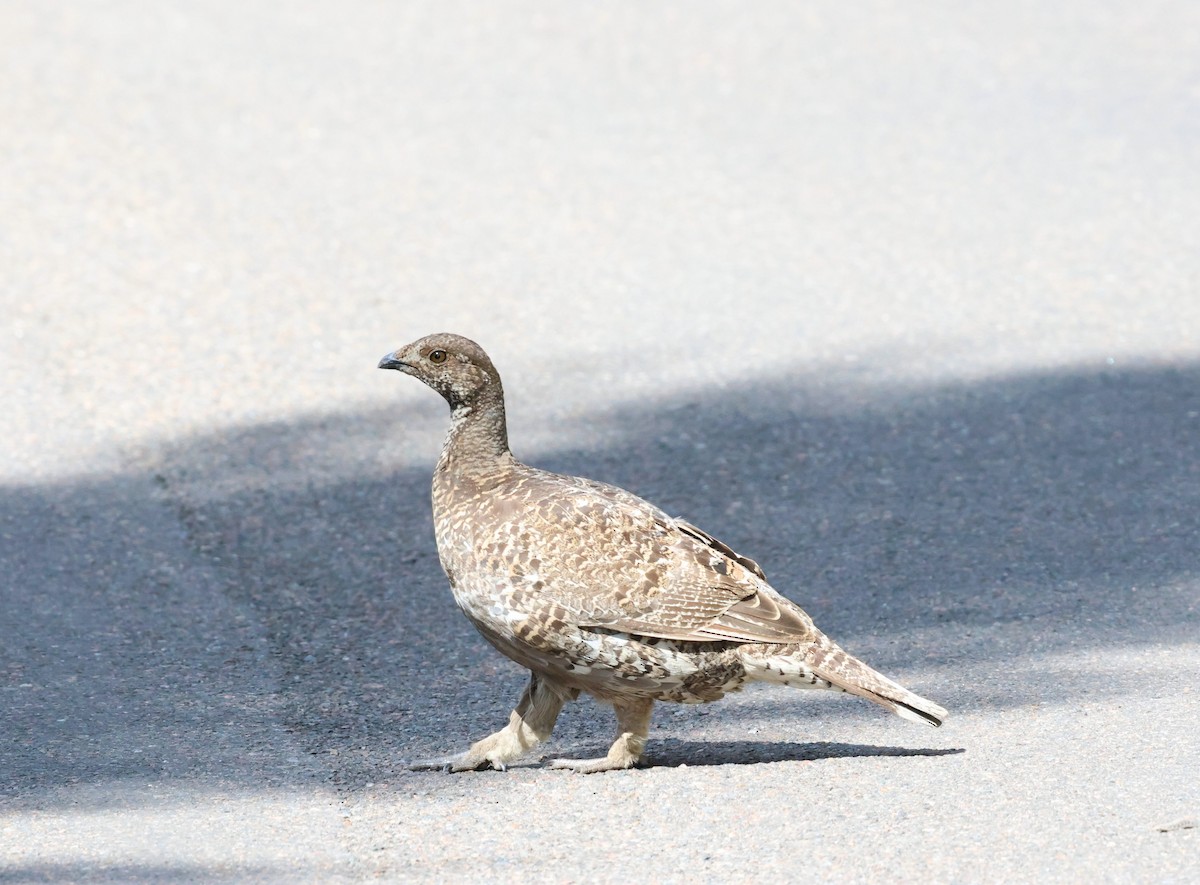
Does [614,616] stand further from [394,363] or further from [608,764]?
[394,363]

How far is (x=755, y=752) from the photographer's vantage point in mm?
5227

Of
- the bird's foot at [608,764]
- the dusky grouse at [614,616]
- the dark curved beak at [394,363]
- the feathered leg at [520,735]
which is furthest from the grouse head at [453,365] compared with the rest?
the bird's foot at [608,764]

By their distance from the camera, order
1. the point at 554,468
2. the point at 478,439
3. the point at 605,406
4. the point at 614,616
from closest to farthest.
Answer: the point at 614,616 < the point at 478,439 < the point at 554,468 < the point at 605,406

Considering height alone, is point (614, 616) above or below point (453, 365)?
below

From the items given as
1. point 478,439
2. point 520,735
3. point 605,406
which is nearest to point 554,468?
point 605,406

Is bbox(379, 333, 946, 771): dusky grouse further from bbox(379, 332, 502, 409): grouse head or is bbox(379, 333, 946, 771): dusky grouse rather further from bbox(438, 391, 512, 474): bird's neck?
bbox(379, 332, 502, 409): grouse head

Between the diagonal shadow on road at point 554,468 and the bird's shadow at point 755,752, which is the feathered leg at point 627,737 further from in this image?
the diagonal shadow on road at point 554,468

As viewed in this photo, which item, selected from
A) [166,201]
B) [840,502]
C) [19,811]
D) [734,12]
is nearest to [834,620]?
[840,502]

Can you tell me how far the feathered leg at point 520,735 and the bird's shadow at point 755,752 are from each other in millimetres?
351

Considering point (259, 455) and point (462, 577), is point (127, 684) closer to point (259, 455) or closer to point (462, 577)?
point (462, 577)

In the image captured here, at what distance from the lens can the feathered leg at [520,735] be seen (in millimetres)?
5109

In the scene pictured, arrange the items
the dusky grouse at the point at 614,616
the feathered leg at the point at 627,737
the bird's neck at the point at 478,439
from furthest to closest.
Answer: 1. the bird's neck at the point at 478,439
2. the feathered leg at the point at 627,737
3. the dusky grouse at the point at 614,616

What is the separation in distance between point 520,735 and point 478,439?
104 centimetres

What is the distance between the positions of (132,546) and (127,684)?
1358 millimetres
